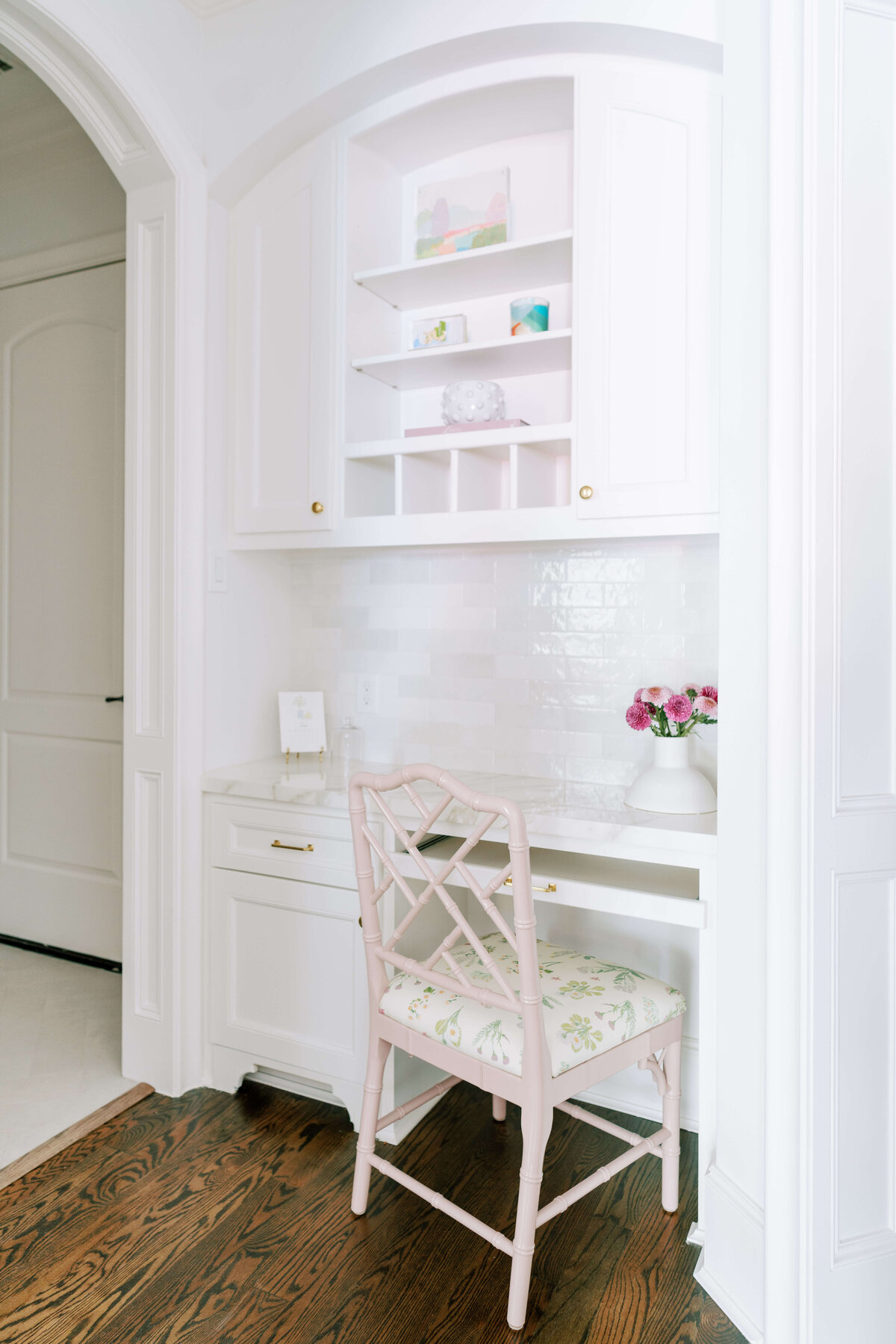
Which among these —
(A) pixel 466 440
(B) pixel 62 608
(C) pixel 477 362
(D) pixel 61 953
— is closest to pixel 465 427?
(A) pixel 466 440

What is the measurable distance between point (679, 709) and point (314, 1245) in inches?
51.8

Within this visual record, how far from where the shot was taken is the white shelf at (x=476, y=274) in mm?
2023

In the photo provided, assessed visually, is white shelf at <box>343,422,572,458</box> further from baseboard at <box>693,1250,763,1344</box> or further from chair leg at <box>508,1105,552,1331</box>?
baseboard at <box>693,1250,763,1344</box>

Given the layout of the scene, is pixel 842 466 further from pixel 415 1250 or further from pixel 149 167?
pixel 149 167

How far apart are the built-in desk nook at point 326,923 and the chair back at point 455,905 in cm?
24

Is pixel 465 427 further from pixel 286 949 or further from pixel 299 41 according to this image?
pixel 286 949

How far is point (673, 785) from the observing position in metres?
1.90

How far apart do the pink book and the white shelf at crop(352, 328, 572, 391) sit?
169 mm

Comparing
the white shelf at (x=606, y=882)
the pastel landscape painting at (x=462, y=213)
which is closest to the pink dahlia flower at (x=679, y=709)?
the white shelf at (x=606, y=882)

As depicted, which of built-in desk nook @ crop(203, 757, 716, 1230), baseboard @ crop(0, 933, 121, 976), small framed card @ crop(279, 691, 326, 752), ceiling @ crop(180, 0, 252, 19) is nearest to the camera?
built-in desk nook @ crop(203, 757, 716, 1230)

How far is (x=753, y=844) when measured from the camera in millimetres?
1564

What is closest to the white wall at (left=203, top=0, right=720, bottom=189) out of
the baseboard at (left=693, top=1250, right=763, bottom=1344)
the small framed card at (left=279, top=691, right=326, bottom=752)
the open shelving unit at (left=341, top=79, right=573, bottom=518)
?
the open shelving unit at (left=341, top=79, right=573, bottom=518)

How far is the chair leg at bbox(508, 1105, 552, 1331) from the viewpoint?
145 cm

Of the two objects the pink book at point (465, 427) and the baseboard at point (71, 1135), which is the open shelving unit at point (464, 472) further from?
the baseboard at point (71, 1135)
